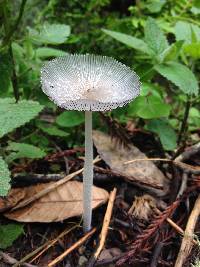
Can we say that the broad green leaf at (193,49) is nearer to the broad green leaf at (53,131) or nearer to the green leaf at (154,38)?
the green leaf at (154,38)

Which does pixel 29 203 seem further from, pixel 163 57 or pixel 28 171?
pixel 163 57

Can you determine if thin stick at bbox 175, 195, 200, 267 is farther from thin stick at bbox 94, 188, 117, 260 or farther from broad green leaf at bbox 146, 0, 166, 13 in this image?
broad green leaf at bbox 146, 0, 166, 13

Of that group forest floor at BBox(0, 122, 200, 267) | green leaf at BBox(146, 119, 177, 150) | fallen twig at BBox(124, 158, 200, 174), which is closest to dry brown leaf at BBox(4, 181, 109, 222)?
forest floor at BBox(0, 122, 200, 267)

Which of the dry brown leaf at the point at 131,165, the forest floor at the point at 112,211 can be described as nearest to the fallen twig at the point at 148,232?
the forest floor at the point at 112,211

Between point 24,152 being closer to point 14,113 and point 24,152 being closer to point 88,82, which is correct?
point 14,113

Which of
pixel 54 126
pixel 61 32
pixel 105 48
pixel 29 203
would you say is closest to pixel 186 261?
pixel 29 203

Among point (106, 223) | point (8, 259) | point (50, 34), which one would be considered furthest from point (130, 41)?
point (8, 259)
